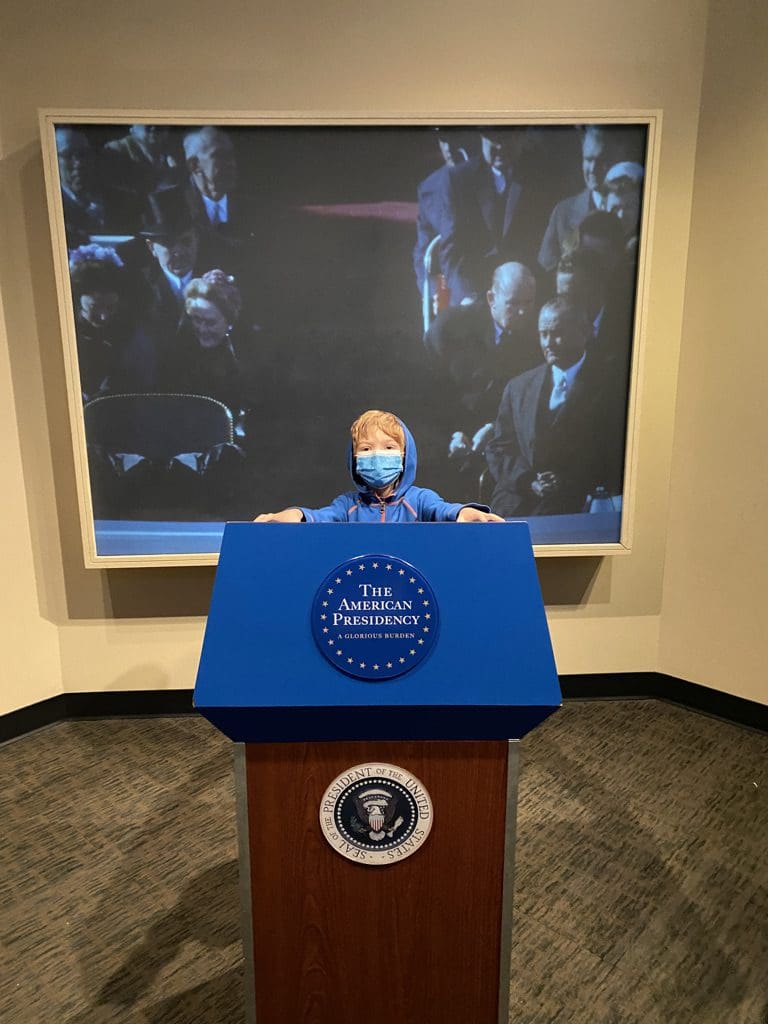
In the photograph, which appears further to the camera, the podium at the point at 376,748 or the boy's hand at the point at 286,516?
the boy's hand at the point at 286,516

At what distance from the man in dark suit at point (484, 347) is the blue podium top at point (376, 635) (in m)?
1.54

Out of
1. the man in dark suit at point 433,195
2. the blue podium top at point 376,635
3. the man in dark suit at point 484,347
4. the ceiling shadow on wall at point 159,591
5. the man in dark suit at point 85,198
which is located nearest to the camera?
the blue podium top at point 376,635

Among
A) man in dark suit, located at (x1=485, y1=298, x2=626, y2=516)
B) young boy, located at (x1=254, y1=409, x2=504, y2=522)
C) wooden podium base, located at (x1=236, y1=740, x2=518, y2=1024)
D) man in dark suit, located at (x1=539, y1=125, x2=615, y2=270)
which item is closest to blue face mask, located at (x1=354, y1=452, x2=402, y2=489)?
young boy, located at (x1=254, y1=409, x2=504, y2=522)

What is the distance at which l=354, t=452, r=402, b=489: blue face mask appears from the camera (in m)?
1.37

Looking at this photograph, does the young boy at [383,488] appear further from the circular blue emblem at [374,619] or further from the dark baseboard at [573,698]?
the dark baseboard at [573,698]

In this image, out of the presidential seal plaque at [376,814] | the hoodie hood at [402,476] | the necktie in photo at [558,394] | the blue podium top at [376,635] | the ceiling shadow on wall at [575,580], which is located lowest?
the ceiling shadow on wall at [575,580]

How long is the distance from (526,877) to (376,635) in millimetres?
1325

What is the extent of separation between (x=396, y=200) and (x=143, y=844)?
232 centimetres

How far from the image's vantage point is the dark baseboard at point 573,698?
2.55 metres

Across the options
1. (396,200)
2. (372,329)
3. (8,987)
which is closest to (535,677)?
(8,987)

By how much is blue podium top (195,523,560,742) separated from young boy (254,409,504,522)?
397 millimetres

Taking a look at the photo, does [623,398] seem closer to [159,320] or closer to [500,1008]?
[159,320]

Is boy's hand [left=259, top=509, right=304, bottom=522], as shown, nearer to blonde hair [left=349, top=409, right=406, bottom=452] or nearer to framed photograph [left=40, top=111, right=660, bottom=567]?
blonde hair [left=349, top=409, right=406, bottom=452]

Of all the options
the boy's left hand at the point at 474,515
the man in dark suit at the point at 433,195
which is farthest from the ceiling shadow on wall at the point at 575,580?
the boy's left hand at the point at 474,515
